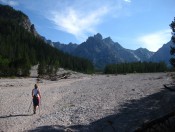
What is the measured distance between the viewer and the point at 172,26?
114 feet

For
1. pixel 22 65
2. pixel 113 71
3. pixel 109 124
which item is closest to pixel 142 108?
pixel 109 124

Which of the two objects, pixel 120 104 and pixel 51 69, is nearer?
pixel 120 104

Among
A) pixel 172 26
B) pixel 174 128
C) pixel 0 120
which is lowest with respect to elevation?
pixel 0 120

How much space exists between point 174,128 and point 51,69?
123 metres

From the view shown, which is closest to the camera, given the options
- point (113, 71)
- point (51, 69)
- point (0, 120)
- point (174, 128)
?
point (174, 128)

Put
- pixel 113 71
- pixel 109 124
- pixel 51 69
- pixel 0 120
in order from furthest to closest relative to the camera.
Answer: pixel 113 71
pixel 51 69
pixel 0 120
pixel 109 124

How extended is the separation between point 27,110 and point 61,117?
576cm

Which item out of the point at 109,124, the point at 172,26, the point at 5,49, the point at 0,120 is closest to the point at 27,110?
the point at 0,120

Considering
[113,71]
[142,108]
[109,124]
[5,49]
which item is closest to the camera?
[109,124]

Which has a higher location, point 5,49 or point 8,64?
point 5,49

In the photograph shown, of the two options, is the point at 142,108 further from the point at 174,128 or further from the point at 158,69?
the point at 158,69

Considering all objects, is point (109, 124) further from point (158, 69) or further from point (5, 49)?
point (158, 69)

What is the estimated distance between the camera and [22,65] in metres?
117

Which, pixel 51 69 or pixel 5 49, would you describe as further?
pixel 5 49
